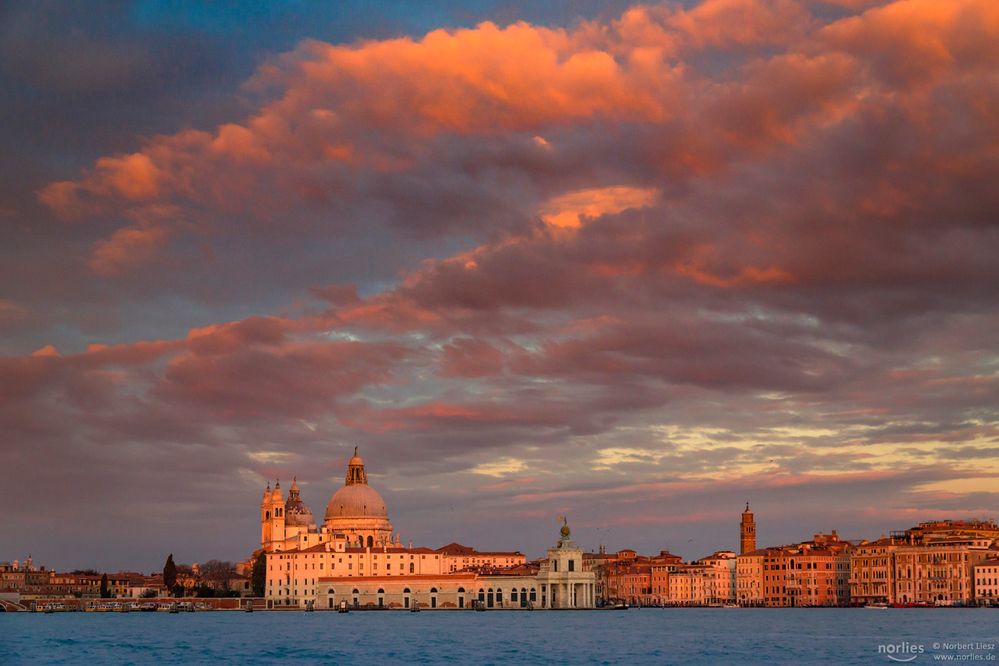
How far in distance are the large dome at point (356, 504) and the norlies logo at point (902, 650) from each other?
3016 inches

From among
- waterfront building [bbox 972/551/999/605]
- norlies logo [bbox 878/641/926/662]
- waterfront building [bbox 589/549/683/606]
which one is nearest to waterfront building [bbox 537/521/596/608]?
waterfront building [bbox 589/549/683/606]

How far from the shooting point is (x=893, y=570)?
355 feet

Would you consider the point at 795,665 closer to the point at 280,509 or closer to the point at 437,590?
the point at 437,590

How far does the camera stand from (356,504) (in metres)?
119

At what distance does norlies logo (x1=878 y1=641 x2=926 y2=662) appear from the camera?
39.4 m

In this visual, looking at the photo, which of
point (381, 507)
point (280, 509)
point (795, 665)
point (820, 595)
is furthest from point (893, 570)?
point (795, 665)

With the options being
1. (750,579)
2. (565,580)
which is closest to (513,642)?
(565,580)

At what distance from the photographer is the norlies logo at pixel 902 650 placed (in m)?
39.4

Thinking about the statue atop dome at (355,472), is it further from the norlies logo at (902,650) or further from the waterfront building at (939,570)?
the norlies logo at (902,650)

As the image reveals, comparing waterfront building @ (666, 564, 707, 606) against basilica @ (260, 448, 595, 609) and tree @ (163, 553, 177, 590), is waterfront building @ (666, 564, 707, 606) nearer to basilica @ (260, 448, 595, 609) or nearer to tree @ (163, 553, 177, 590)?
basilica @ (260, 448, 595, 609)

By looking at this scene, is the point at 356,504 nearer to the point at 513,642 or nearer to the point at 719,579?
the point at 719,579

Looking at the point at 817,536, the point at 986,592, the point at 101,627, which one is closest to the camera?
the point at 101,627

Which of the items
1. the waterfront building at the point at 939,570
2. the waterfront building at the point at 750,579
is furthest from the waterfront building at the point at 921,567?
the waterfront building at the point at 750,579

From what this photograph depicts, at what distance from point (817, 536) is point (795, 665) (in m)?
93.0
